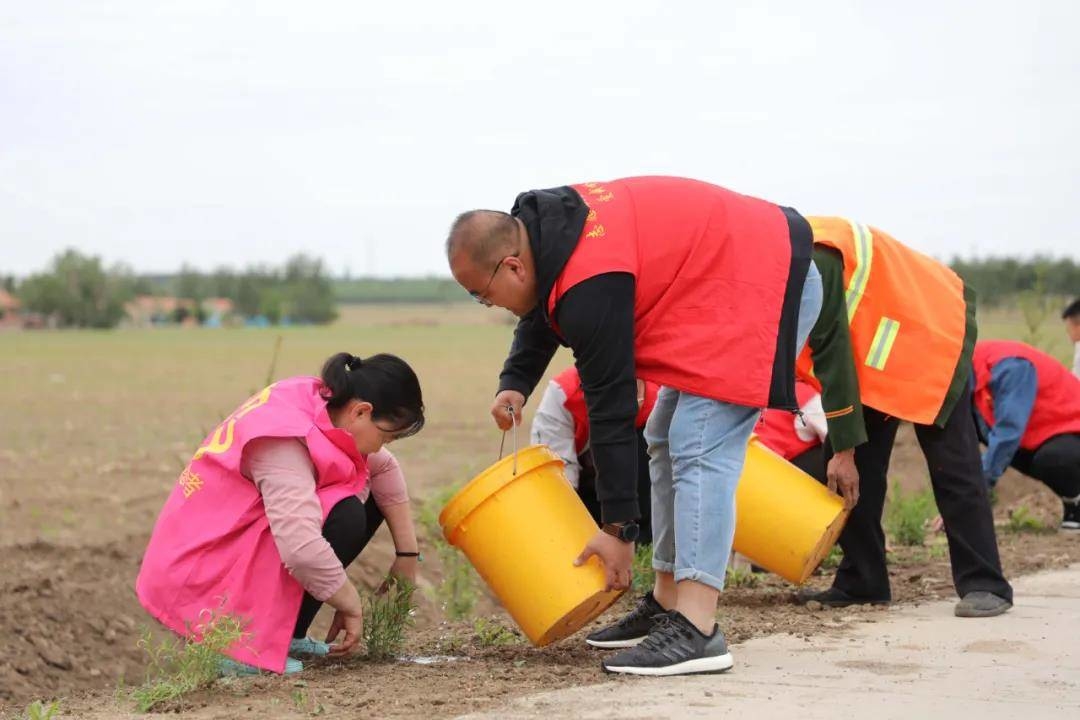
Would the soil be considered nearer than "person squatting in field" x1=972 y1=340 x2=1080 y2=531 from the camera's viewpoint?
Yes

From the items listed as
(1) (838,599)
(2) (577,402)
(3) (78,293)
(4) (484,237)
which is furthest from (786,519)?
(3) (78,293)

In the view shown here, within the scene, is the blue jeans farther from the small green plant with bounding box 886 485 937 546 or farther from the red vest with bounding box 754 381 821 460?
the small green plant with bounding box 886 485 937 546

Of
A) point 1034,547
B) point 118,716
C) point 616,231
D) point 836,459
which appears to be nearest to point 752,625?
point 836,459

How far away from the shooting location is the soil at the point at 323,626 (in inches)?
146

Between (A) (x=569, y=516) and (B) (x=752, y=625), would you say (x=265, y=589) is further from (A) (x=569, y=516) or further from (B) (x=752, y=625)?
(B) (x=752, y=625)

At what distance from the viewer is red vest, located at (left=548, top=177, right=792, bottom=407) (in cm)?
381

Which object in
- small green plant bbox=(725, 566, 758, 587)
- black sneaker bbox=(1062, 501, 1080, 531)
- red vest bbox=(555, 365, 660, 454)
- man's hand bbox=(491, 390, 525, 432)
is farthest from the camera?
black sneaker bbox=(1062, 501, 1080, 531)

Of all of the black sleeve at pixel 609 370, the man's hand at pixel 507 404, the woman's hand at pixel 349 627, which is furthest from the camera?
the man's hand at pixel 507 404

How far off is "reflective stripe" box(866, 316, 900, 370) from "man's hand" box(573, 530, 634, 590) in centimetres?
137

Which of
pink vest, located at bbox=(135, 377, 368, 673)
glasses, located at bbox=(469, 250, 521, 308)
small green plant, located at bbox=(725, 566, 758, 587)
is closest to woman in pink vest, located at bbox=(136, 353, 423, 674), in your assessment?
pink vest, located at bbox=(135, 377, 368, 673)

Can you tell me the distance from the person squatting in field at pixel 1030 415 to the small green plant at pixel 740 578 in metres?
1.88

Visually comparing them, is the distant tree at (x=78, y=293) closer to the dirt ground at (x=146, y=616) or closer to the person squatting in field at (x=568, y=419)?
the dirt ground at (x=146, y=616)

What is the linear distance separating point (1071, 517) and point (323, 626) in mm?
4103

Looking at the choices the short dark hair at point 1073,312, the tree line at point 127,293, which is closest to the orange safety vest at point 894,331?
the short dark hair at point 1073,312
